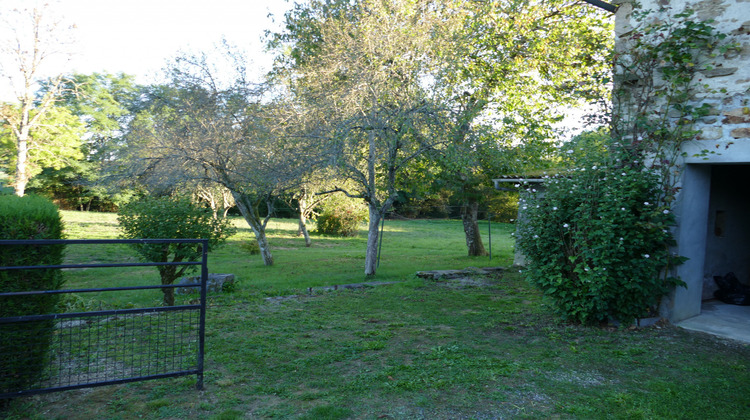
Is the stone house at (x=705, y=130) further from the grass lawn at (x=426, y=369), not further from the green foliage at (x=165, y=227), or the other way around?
the green foliage at (x=165, y=227)

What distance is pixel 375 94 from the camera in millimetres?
9531

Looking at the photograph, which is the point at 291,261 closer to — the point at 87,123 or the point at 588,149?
the point at 588,149

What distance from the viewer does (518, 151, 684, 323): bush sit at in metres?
5.13

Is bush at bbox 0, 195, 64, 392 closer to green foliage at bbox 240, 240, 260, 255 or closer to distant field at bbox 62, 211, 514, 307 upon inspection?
distant field at bbox 62, 211, 514, 307

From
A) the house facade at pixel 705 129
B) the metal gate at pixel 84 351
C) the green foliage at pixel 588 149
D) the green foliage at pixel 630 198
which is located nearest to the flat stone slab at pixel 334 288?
the metal gate at pixel 84 351

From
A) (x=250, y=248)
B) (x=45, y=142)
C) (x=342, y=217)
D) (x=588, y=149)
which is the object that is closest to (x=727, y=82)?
(x=588, y=149)

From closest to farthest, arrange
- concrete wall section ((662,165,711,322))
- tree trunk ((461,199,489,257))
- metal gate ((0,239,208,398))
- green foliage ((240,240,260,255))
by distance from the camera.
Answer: metal gate ((0,239,208,398)), concrete wall section ((662,165,711,322)), tree trunk ((461,199,489,257)), green foliage ((240,240,260,255))

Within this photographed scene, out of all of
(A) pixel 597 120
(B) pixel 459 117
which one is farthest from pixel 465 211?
(A) pixel 597 120

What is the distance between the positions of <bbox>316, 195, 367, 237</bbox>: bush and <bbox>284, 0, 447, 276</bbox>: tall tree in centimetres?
1044

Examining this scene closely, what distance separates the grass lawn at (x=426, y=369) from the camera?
3316 mm

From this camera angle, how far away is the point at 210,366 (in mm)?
4203

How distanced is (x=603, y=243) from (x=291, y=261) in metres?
10.1

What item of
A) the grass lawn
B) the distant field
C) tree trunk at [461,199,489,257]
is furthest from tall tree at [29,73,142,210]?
the grass lawn

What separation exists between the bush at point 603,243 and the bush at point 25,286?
5013 mm
